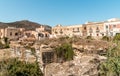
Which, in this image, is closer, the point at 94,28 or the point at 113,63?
the point at 113,63

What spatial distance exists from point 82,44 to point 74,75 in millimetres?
15211

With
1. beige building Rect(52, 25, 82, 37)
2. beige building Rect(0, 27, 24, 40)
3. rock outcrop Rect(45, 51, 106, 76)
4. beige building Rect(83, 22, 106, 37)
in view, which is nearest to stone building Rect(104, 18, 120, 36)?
beige building Rect(83, 22, 106, 37)

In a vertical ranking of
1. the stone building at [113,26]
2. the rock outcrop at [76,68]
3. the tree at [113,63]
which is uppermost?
the stone building at [113,26]

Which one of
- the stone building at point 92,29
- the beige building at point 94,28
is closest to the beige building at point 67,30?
the stone building at point 92,29

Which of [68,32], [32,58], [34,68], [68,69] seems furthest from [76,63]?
[68,32]

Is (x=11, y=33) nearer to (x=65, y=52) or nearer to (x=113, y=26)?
(x=113, y=26)

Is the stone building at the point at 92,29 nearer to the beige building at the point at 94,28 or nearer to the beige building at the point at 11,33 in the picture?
the beige building at the point at 94,28

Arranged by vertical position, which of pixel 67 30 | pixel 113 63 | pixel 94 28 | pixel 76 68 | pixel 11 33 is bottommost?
pixel 76 68

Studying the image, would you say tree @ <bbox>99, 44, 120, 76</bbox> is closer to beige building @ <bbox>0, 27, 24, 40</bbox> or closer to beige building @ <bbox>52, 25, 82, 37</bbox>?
beige building @ <bbox>52, 25, 82, 37</bbox>

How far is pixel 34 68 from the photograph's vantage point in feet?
58.4

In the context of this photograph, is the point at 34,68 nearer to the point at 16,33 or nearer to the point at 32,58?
the point at 32,58

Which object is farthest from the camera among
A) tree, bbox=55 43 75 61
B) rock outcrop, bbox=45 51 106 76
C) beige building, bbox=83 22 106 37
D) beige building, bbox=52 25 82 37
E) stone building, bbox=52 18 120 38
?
beige building, bbox=52 25 82 37

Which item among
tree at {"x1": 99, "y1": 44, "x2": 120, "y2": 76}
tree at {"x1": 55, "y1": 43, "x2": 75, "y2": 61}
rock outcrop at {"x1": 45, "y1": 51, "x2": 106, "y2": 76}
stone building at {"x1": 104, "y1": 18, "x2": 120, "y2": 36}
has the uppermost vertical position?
stone building at {"x1": 104, "y1": 18, "x2": 120, "y2": 36}

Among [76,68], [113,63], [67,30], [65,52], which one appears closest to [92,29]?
[67,30]
